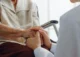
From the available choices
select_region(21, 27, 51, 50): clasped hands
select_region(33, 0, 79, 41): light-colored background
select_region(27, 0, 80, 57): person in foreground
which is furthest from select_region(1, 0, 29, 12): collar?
select_region(33, 0, 79, 41): light-colored background

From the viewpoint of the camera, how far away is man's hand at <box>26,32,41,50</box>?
4.06 ft

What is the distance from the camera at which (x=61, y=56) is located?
65 centimetres

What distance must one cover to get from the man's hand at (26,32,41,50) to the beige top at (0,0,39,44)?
0.86ft

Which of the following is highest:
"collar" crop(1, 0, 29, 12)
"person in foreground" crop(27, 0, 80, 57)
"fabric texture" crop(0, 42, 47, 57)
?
"collar" crop(1, 0, 29, 12)

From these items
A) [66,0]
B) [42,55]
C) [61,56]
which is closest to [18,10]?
[42,55]

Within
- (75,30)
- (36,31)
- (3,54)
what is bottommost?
(3,54)

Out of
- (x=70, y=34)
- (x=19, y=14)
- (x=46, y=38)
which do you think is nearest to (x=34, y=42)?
(x=46, y=38)

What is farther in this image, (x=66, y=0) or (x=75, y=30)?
(x=66, y=0)

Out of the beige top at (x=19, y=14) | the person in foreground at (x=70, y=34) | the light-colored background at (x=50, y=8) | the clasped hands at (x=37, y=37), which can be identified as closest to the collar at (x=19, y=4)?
the beige top at (x=19, y=14)

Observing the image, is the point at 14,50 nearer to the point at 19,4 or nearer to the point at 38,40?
the point at 38,40

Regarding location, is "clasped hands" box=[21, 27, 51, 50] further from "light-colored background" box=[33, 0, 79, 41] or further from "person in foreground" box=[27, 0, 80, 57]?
"light-colored background" box=[33, 0, 79, 41]

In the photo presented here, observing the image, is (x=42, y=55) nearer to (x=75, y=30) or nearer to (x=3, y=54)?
(x=3, y=54)

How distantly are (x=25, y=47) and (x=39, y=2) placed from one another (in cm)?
163

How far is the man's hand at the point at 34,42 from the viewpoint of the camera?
4.06 feet
